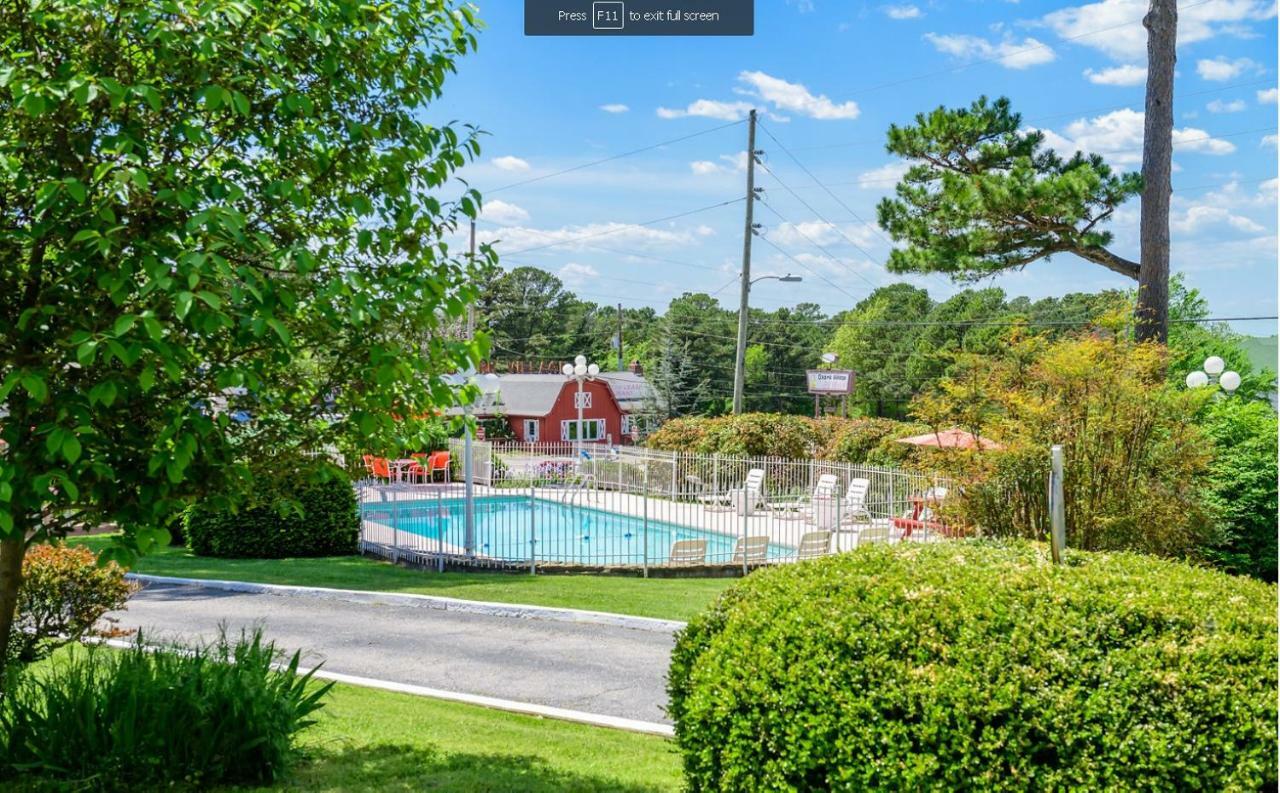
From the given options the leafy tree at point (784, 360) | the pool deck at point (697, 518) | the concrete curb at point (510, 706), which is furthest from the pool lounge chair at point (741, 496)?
the leafy tree at point (784, 360)

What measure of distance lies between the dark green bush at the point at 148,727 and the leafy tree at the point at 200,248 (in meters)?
0.47

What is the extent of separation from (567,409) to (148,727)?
50352mm

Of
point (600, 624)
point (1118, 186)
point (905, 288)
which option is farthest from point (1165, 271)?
point (905, 288)

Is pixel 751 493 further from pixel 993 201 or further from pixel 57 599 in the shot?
pixel 57 599

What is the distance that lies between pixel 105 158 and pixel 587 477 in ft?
83.4

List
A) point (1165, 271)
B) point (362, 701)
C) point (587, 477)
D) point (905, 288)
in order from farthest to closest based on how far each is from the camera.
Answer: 1. point (905, 288)
2. point (587, 477)
3. point (1165, 271)
4. point (362, 701)

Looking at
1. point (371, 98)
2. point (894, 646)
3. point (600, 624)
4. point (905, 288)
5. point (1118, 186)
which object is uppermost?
point (905, 288)

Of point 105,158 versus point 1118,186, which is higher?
point 1118,186

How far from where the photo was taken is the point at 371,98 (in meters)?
5.21

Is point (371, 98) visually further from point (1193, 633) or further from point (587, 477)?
point (587, 477)

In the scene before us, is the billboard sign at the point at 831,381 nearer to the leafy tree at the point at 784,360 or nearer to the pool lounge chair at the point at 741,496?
the pool lounge chair at the point at 741,496

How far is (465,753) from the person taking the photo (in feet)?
22.1

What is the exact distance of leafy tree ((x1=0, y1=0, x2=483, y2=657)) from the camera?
13.1 ft

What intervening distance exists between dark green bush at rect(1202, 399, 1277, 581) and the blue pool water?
7271 mm
